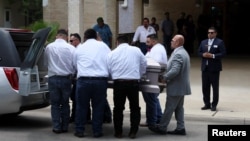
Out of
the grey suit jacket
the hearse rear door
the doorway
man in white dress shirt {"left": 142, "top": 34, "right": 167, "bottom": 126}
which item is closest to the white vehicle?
the hearse rear door

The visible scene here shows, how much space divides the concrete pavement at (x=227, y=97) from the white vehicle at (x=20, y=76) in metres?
2.51

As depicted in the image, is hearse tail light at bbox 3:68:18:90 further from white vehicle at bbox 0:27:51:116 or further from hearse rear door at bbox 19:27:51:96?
hearse rear door at bbox 19:27:51:96

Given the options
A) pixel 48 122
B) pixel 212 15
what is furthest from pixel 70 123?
pixel 212 15

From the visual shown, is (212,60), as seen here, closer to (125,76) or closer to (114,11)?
(125,76)

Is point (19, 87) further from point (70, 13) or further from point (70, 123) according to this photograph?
point (70, 13)

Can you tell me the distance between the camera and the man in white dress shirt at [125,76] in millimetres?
8719

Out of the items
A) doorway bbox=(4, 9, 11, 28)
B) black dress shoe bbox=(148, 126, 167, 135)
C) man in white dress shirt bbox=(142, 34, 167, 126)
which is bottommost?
black dress shoe bbox=(148, 126, 167, 135)

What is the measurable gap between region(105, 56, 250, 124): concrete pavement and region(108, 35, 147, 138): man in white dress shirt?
195cm

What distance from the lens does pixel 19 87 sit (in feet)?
29.6

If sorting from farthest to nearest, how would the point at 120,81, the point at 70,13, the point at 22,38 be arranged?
the point at 70,13
the point at 22,38
the point at 120,81

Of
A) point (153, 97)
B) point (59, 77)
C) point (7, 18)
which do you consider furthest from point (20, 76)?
point (7, 18)

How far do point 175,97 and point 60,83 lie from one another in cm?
200

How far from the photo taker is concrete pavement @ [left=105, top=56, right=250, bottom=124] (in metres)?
11.0

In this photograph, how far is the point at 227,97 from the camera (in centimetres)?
1334
